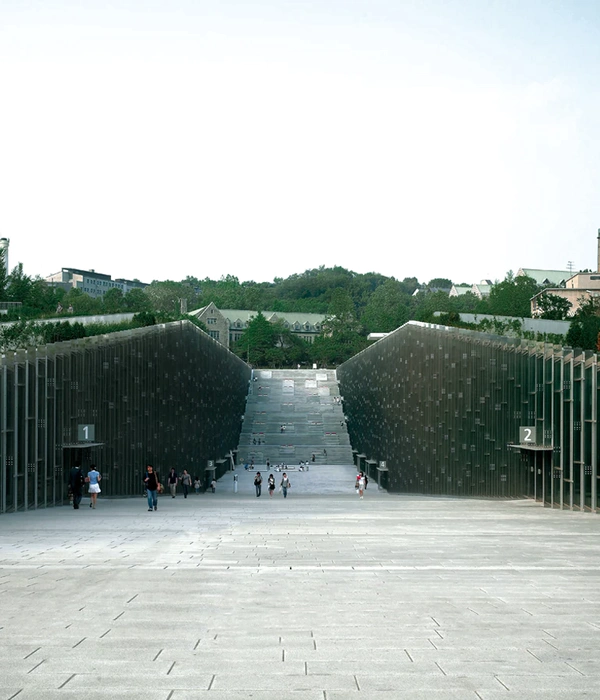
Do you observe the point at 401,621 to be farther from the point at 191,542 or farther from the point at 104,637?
the point at 191,542

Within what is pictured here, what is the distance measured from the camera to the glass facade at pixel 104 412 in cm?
2541

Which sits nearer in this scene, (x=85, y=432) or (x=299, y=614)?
(x=299, y=614)

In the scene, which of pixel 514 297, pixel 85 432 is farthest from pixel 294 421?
pixel 85 432

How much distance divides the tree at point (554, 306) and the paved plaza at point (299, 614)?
272 ft

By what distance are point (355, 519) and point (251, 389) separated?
80803mm

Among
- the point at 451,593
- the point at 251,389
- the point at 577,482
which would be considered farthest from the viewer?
the point at 251,389

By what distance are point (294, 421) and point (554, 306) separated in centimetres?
3816

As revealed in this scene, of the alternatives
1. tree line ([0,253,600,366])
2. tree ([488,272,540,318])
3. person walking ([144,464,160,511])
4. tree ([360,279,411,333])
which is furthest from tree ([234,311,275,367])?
person walking ([144,464,160,511])

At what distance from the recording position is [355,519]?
898 inches

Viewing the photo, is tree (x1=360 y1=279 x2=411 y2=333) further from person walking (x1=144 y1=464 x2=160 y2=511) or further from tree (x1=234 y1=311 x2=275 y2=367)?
person walking (x1=144 y1=464 x2=160 y2=511)

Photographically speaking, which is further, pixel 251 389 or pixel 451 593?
pixel 251 389

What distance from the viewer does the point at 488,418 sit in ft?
112

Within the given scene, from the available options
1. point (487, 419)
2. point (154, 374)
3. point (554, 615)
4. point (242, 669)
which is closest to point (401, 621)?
point (554, 615)

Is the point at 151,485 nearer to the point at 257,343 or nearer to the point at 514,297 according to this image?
the point at 514,297
